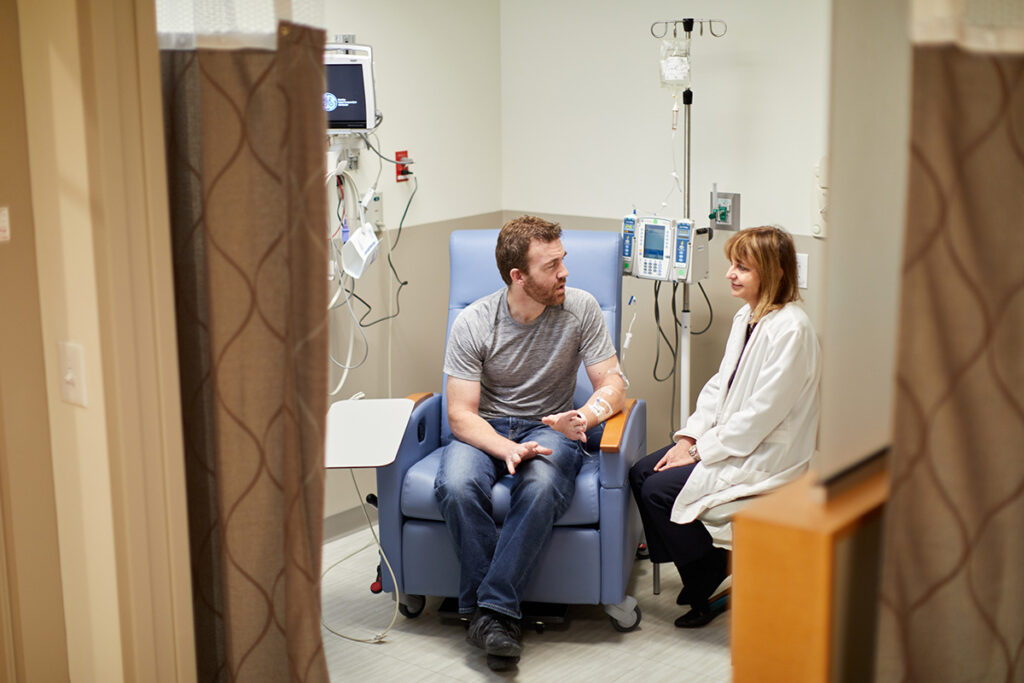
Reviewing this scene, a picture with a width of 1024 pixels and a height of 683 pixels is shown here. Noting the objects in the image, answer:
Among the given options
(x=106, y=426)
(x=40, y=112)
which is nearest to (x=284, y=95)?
(x=40, y=112)

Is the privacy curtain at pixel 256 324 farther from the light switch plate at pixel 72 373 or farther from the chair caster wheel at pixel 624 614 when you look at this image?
the chair caster wheel at pixel 624 614

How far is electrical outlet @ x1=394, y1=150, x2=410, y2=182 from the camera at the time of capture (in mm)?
3729

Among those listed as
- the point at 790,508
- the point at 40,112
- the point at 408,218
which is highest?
the point at 40,112

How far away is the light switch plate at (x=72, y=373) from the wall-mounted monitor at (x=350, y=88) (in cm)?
170

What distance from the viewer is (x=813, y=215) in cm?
330

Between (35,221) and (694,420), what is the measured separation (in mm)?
1979

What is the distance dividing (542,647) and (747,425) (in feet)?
2.82

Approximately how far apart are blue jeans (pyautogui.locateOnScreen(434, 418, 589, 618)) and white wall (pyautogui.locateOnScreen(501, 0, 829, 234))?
1261 millimetres

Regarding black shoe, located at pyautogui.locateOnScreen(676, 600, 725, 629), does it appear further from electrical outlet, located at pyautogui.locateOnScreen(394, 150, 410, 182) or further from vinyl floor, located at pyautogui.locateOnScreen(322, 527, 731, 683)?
electrical outlet, located at pyautogui.locateOnScreen(394, 150, 410, 182)

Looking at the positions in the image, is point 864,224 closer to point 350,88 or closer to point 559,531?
point 559,531

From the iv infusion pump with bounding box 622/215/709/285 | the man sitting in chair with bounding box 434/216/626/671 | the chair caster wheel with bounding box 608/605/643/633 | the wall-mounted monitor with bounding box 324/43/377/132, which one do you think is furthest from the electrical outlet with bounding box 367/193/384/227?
the chair caster wheel with bounding box 608/605/643/633

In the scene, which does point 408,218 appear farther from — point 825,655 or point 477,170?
point 825,655

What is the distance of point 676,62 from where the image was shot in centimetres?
338

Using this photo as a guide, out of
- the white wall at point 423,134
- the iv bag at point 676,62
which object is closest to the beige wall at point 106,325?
the white wall at point 423,134
